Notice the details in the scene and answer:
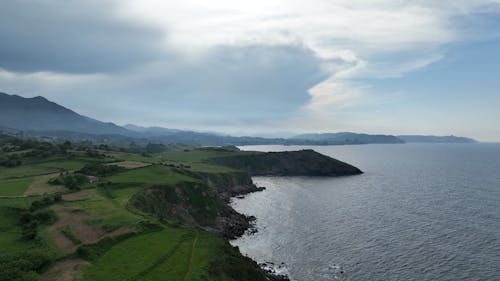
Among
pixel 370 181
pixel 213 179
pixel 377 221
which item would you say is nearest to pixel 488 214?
pixel 377 221

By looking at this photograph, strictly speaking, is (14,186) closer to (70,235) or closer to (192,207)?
(192,207)

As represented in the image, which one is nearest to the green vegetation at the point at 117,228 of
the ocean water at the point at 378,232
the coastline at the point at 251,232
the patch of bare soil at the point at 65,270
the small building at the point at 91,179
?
the patch of bare soil at the point at 65,270

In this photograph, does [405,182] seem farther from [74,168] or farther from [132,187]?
[74,168]

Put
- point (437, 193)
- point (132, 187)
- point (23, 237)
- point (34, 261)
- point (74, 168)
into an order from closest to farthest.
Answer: point (34, 261), point (23, 237), point (132, 187), point (74, 168), point (437, 193)

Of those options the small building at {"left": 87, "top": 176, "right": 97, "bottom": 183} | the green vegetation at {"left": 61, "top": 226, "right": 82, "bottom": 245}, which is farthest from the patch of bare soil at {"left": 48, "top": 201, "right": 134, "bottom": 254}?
the small building at {"left": 87, "top": 176, "right": 97, "bottom": 183}

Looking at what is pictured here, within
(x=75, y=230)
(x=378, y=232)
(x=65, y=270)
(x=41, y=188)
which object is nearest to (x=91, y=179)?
(x=41, y=188)

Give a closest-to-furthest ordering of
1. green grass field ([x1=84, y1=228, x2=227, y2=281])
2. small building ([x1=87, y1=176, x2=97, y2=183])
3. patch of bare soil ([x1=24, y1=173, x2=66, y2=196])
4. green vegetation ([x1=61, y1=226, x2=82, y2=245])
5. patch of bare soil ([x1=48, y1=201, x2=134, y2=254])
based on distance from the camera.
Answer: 1. green grass field ([x1=84, y1=228, x2=227, y2=281])
2. patch of bare soil ([x1=48, y1=201, x2=134, y2=254])
3. green vegetation ([x1=61, y1=226, x2=82, y2=245])
4. patch of bare soil ([x1=24, y1=173, x2=66, y2=196])
5. small building ([x1=87, y1=176, x2=97, y2=183])

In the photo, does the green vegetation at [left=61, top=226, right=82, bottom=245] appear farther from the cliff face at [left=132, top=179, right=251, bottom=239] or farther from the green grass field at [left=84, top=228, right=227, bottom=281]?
the cliff face at [left=132, top=179, right=251, bottom=239]
